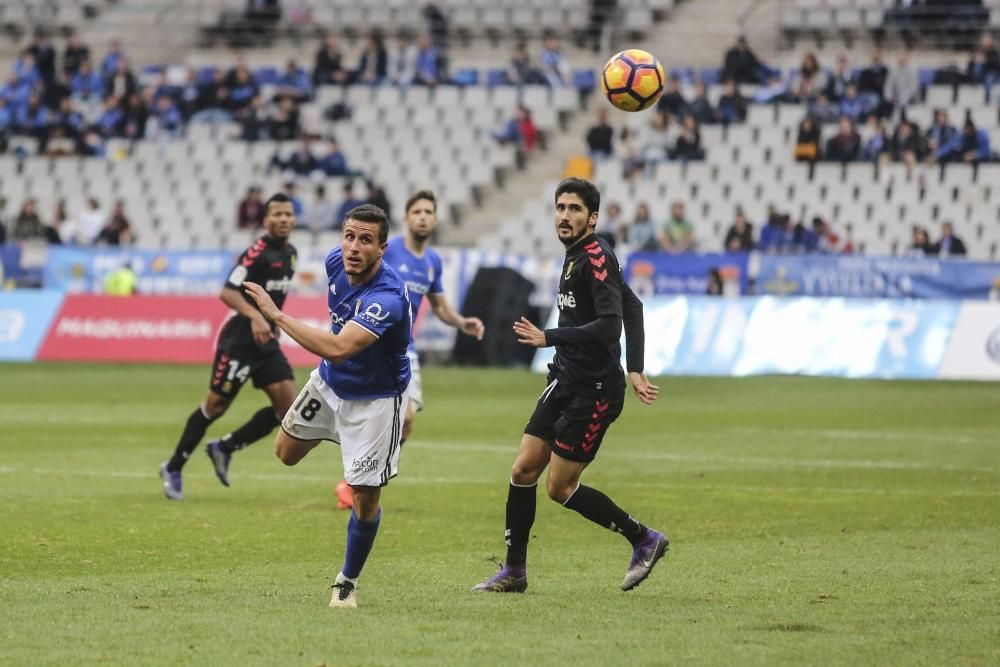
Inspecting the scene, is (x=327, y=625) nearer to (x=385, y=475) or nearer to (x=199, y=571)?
(x=385, y=475)

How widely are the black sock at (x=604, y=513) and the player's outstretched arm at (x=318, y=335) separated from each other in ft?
5.30

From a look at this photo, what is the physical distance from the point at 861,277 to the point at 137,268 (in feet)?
43.2

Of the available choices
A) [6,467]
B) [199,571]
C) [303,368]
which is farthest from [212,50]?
[199,571]

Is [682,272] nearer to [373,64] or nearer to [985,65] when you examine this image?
[985,65]

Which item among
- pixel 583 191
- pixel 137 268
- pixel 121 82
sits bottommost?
pixel 137 268

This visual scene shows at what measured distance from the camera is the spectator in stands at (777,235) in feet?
100

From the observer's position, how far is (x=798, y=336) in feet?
88.0

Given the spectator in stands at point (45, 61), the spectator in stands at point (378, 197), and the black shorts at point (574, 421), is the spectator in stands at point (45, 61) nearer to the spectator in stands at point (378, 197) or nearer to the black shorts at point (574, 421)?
the spectator in stands at point (378, 197)

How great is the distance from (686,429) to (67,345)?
44.6ft

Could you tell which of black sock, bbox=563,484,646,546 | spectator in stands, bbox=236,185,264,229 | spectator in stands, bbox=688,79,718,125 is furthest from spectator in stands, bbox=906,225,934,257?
black sock, bbox=563,484,646,546

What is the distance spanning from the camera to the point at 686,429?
19547mm

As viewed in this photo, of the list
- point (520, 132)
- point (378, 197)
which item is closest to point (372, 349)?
point (378, 197)

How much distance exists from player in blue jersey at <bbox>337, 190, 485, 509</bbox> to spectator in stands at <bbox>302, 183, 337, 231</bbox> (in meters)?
20.1

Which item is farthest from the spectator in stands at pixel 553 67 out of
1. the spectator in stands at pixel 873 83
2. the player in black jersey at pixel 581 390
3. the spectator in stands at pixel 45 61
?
the player in black jersey at pixel 581 390
